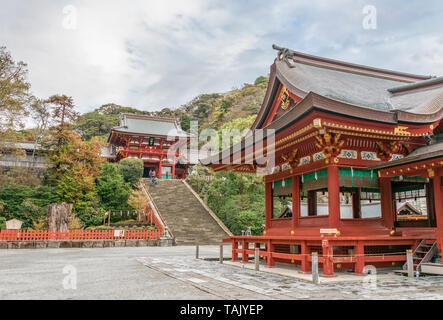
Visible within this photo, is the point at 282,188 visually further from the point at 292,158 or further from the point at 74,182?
the point at 74,182

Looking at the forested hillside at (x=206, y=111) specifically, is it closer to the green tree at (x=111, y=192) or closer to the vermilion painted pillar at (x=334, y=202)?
the green tree at (x=111, y=192)

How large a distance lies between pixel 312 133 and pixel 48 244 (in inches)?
689

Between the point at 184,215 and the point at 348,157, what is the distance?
1993 centimetres

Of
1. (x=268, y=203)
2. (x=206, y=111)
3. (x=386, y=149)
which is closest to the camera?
(x=386, y=149)

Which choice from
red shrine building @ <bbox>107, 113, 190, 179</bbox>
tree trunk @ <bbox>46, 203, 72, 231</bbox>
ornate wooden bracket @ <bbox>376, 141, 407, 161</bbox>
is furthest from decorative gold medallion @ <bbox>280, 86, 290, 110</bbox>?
red shrine building @ <bbox>107, 113, 190, 179</bbox>

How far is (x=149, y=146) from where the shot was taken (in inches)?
1734

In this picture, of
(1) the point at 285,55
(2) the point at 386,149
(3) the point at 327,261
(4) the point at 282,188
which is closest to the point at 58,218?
(4) the point at 282,188

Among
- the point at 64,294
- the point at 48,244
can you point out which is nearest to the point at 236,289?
the point at 64,294

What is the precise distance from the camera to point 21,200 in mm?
27141

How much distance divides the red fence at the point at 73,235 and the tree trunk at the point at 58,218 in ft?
2.49

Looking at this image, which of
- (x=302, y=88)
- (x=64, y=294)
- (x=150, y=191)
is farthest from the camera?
(x=150, y=191)

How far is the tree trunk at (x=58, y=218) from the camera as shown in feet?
72.6

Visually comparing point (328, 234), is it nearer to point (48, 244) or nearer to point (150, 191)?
point (48, 244)

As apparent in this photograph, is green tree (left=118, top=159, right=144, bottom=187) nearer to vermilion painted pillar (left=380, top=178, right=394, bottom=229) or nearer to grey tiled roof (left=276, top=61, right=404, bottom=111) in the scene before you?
grey tiled roof (left=276, top=61, right=404, bottom=111)
